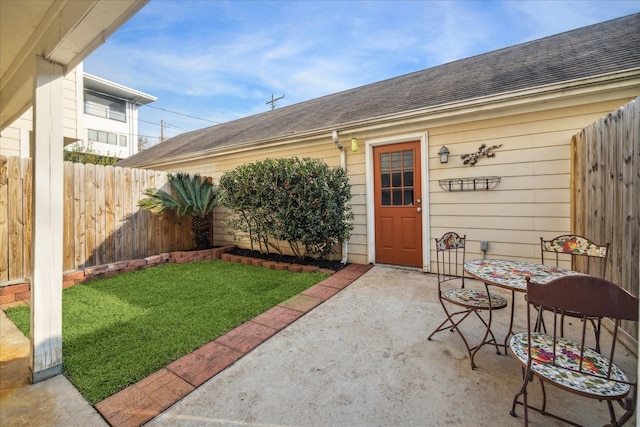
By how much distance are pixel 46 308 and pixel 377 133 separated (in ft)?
15.9

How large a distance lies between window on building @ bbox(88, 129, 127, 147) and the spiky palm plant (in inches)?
717

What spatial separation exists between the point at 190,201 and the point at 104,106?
20.8 m

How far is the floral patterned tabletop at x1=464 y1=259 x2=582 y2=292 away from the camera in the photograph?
1.89 metres

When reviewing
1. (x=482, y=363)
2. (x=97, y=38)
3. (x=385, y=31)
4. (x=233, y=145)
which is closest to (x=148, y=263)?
(x=233, y=145)

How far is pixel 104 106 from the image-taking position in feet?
65.7

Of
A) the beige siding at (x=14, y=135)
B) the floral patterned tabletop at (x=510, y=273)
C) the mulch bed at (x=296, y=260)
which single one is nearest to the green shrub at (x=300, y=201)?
the mulch bed at (x=296, y=260)

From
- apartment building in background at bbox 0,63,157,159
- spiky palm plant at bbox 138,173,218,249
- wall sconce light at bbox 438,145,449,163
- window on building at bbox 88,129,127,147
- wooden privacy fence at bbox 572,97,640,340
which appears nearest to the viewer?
wooden privacy fence at bbox 572,97,640,340

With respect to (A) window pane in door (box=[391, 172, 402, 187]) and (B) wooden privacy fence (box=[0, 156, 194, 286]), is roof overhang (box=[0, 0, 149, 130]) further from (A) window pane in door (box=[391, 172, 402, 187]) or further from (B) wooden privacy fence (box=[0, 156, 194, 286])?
(A) window pane in door (box=[391, 172, 402, 187])

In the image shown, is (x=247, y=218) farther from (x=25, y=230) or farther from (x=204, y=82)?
(x=204, y=82)

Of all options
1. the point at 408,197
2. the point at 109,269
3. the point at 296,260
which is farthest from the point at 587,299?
the point at 109,269

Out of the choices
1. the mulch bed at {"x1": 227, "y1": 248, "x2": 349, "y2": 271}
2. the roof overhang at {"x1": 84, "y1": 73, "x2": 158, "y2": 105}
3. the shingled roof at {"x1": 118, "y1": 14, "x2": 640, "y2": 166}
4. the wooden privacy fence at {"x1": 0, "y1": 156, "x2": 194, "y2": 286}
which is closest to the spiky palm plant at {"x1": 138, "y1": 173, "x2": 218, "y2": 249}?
the wooden privacy fence at {"x1": 0, "y1": 156, "x2": 194, "y2": 286}

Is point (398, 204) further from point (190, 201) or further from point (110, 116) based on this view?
point (110, 116)

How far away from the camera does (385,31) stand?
6688 mm

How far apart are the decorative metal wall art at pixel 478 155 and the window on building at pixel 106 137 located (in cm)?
2356
